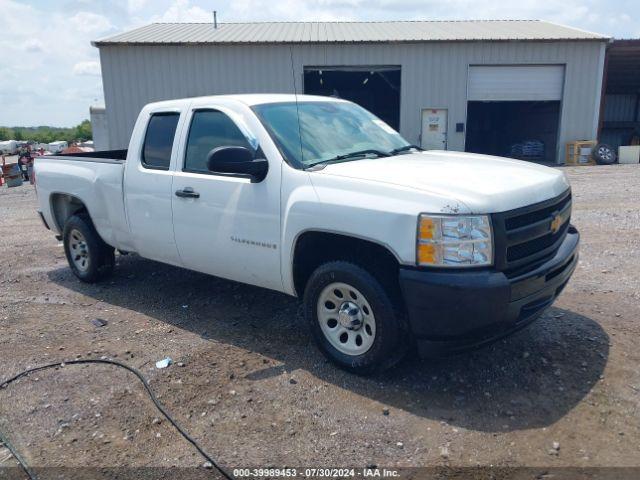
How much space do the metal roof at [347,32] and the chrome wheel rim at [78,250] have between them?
15.2 meters

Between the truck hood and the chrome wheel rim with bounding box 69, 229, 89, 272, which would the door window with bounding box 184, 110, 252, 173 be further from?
the chrome wheel rim with bounding box 69, 229, 89, 272

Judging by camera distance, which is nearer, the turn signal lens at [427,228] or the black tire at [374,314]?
the turn signal lens at [427,228]

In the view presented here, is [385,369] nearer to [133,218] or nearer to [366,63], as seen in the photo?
[133,218]

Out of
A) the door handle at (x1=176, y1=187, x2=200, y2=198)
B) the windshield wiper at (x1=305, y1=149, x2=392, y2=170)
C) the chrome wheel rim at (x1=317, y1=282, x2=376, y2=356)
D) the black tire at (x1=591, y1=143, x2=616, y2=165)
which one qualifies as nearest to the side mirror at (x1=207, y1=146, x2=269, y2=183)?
the windshield wiper at (x1=305, y1=149, x2=392, y2=170)

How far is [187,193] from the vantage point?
4594 mm

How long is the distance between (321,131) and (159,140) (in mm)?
1657

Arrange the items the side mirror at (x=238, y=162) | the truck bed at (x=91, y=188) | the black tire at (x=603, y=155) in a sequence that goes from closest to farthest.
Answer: the side mirror at (x=238, y=162) → the truck bed at (x=91, y=188) → the black tire at (x=603, y=155)

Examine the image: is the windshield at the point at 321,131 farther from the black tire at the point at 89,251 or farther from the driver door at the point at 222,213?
the black tire at the point at 89,251

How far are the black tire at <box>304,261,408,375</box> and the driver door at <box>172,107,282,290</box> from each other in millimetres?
391

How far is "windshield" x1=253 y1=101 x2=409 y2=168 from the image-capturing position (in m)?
4.14

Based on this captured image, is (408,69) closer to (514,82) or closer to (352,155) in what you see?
(514,82)

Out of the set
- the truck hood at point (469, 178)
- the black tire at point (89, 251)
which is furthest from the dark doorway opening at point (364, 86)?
the truck hood at point (469, 178)

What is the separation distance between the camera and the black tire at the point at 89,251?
6004 mm

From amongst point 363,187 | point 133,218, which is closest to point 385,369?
point 363,187
